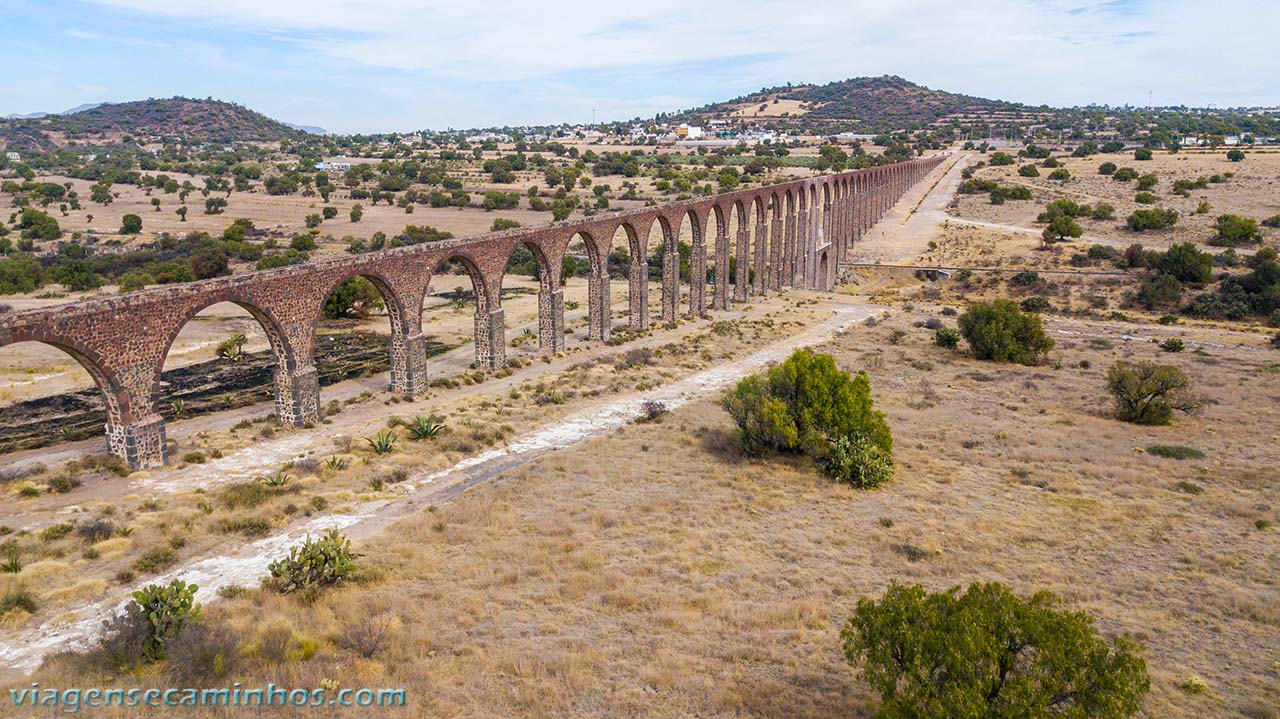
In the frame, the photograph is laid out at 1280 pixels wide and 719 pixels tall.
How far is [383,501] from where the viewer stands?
1844 cm

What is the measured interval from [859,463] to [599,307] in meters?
20.6

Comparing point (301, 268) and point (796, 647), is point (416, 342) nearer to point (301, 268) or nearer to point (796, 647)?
point (301, 268)

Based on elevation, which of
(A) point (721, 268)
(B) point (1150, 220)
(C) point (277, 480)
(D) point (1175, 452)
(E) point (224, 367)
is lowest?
(D) point (1175, 452)

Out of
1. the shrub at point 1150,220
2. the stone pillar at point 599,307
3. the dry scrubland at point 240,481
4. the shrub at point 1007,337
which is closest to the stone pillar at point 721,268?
the stone pillar at point 599,307

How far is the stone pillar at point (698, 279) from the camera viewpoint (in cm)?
4572

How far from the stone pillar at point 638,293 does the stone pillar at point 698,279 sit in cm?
580

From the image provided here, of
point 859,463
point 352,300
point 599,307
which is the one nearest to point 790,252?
point 599,307

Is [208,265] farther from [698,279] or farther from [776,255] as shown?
[776,255]

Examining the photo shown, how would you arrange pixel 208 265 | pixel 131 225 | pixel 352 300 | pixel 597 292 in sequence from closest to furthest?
pixel 597 292 < pixel 352 300 < pixel 208 265 < pixel 131 225

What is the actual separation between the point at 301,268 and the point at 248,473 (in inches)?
270

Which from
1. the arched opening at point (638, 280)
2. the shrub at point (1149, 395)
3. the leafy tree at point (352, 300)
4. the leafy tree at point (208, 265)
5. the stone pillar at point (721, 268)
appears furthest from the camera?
the leafy tree at point (208, 265)

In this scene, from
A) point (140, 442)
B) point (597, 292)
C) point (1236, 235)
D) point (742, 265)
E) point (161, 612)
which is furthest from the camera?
point (1236, 235)

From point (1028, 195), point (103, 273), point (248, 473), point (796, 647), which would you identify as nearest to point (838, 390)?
point (796, 647)

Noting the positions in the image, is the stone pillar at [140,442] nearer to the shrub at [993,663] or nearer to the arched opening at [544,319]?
the arched opening at [544,319]
